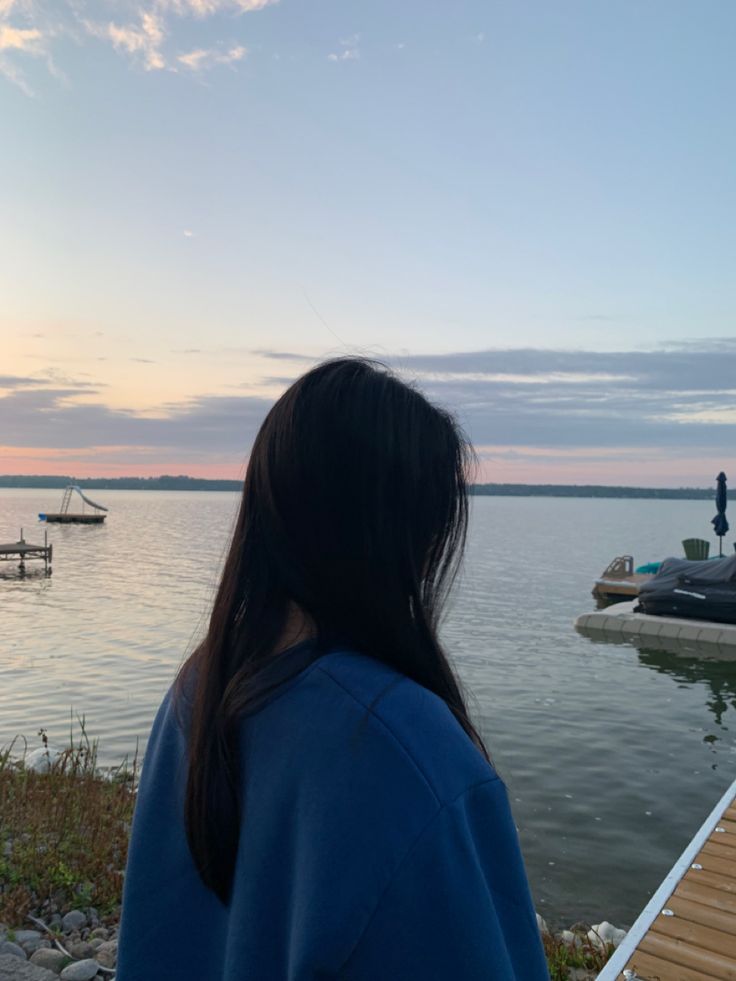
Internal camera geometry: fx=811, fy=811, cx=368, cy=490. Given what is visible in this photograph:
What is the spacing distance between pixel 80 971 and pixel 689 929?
11.3ft

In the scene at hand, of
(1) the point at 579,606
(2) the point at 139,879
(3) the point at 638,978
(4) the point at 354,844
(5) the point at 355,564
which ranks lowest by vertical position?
(1) the point at 579,606

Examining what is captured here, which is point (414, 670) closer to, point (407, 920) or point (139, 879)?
point (407, 920)

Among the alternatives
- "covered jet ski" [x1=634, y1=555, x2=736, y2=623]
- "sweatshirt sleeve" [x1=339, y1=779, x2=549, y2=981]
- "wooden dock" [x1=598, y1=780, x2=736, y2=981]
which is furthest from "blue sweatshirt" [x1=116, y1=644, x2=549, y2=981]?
"covered jet ski" [x1=634, y1=555, x2=736, y2=623]

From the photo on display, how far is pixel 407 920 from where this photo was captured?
3.43 feet

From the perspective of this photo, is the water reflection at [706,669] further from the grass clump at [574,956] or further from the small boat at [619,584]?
the grass clump at [574,956]

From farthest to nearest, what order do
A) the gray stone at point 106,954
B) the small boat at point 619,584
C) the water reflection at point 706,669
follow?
the small boat at point 619,584
the water reflection at point 706,669
the gray stone at point 106,954

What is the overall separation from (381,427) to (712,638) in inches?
843

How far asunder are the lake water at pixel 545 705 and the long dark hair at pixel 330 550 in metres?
0.24

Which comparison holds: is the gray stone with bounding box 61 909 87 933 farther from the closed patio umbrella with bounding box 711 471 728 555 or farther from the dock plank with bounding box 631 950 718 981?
the closed patio umbrella with bounding box 711 471 728 555

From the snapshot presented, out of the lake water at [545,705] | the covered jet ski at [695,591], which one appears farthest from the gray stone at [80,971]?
the covered jet ski at [695,591]

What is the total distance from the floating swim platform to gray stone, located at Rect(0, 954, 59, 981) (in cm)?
1881

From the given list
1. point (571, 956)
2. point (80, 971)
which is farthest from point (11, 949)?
point (571, 956)

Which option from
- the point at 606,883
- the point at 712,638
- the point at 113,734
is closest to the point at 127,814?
the point at 606,883

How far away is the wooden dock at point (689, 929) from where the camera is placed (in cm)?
432
